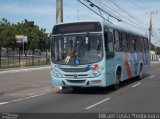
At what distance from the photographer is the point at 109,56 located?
1756 centimetres

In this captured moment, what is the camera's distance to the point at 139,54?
2488 cm

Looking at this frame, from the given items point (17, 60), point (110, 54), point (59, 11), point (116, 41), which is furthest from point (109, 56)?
point (17, 60)

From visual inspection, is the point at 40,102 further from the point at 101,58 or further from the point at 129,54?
the point at 129,54

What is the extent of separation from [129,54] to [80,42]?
18.1 feet

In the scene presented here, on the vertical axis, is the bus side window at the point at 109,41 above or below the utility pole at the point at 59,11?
below

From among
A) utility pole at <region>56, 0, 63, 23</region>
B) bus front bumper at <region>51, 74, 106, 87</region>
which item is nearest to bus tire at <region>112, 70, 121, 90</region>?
bus front bumper at <region>51, 74, 106, 87</region>

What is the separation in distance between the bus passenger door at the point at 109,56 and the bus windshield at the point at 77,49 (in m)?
0.48

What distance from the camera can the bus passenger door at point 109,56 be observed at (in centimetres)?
1722

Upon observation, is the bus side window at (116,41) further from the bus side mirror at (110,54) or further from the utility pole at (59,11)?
the utility pole at (59,11)

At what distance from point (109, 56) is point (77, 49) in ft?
4.95

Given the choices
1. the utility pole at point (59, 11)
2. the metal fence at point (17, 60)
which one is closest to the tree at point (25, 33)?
the metal fence at point (17, 60)

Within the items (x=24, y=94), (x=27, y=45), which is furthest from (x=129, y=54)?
(x=27, y=45)

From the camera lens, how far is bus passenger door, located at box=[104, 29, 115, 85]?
17.2 meters

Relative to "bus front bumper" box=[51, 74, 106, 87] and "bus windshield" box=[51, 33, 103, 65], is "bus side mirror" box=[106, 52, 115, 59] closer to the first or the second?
"bus windshield" box=[51, 33, 103, 65]
